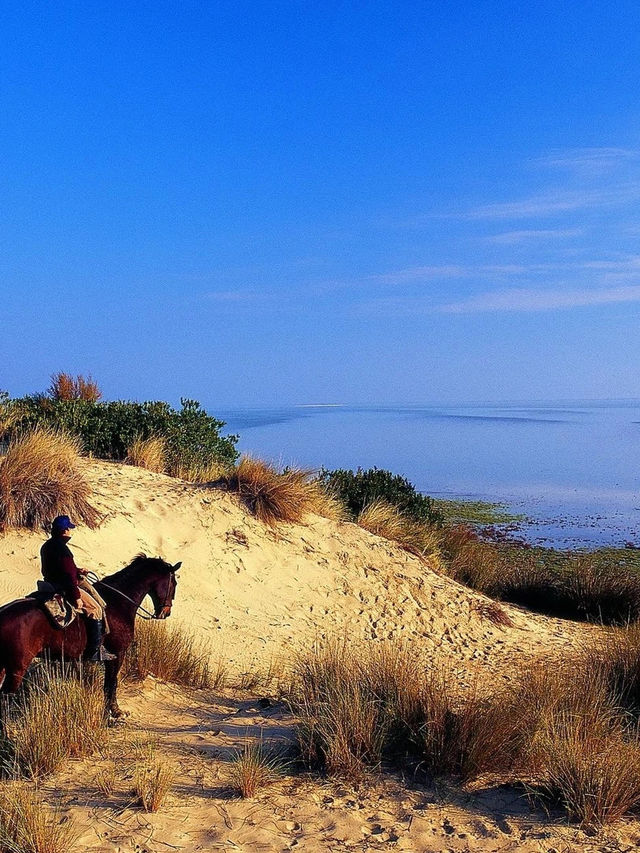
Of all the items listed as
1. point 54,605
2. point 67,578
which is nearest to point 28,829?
point 54,605

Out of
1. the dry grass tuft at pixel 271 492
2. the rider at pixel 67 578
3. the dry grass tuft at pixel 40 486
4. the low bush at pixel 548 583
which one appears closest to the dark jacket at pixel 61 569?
the rider at pixel 67 578

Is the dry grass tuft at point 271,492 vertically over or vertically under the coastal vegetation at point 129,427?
under

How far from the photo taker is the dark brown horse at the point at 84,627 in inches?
241

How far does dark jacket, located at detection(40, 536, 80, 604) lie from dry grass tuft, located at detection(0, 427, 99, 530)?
4.81 metres

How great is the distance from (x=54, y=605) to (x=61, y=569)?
1.02 ft

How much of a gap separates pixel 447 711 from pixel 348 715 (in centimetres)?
89

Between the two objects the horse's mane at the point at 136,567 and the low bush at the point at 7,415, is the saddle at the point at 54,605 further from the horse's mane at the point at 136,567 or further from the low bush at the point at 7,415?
the low bush at the point at 7,415

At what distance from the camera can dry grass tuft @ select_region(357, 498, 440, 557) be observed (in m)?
15.7

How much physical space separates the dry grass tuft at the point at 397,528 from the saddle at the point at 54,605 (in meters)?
9.63

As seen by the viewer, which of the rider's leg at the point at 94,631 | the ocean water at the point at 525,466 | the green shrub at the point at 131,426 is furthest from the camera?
the ocean water at the point at 525,466

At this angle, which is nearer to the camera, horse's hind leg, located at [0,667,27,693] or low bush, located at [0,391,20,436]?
horse's hind leg, located at [0,667,27,693]

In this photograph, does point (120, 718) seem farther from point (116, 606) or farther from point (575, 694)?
point (575, 694)

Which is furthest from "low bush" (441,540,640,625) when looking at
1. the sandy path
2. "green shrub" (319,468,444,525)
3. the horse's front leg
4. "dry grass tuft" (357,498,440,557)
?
the horse's front leg

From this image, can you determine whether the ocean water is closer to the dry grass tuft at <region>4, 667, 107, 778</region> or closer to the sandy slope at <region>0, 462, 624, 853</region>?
the sandy slope at <region>0, 462, 624, 853</region>
